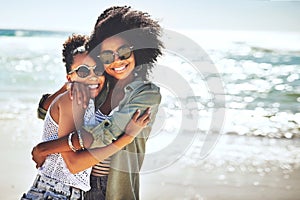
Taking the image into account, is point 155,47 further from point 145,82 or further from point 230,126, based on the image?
point 230,126

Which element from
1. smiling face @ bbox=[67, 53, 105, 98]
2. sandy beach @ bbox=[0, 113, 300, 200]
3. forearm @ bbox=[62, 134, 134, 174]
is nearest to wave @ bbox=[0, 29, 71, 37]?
sandy beach @ bbox=[0, 113, 300, 200]

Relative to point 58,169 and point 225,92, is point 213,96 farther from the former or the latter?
point 58,169

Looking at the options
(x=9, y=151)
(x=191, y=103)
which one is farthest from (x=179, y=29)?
(x=9, y=151)

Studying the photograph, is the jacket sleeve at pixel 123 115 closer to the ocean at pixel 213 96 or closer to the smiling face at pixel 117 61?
the smiling face at pixel 117 61

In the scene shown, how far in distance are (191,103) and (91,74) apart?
4.23 m

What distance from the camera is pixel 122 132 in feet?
7.40

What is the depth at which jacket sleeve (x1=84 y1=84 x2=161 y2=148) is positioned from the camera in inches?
88.1

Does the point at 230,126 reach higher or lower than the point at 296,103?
lower

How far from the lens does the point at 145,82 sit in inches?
91.3

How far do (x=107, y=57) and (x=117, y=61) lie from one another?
0.16ft

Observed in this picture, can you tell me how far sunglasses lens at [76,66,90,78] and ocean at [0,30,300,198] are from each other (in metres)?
0.77

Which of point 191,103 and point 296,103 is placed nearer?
point 191,103

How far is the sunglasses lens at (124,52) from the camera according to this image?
7.55 feet

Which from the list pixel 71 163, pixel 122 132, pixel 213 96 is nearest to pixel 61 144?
pixel 71 163
